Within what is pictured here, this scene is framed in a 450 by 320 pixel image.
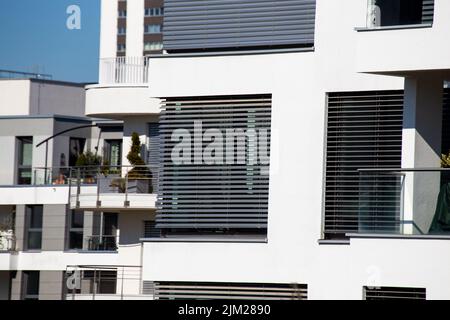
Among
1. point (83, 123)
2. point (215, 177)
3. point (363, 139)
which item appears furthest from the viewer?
point (83, 123)

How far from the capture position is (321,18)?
80.4ft

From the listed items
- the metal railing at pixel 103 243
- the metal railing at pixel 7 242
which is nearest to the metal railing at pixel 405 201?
the metal railing at pixel 103 243

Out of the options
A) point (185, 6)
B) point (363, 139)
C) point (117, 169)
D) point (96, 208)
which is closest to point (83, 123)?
point (117, 169)

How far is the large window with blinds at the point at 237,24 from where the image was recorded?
83.1ft

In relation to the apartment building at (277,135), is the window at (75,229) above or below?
below

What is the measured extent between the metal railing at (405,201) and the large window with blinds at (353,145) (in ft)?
10.2

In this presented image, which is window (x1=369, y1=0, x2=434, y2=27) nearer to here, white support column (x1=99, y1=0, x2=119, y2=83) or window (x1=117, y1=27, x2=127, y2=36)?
white support column (x1=99, y1=0, x2=119, y2=83)

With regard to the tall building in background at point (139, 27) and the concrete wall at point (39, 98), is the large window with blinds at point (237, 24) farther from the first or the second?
the tall building in background at point (139, 27)

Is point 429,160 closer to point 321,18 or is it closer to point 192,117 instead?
point 321,18

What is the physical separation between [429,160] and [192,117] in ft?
17.3

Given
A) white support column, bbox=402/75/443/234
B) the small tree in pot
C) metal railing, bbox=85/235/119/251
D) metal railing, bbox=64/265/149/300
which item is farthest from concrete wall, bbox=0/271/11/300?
white support column, bbox=402/75/443/234

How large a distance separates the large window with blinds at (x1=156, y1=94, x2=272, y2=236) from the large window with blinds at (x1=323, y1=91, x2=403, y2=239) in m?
1.33

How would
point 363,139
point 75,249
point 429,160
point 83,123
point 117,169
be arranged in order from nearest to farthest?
point 429,160
point 363,139
point 117,169
point 75,249
point 83,123

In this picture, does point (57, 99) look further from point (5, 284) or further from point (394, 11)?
point (394, 11)
